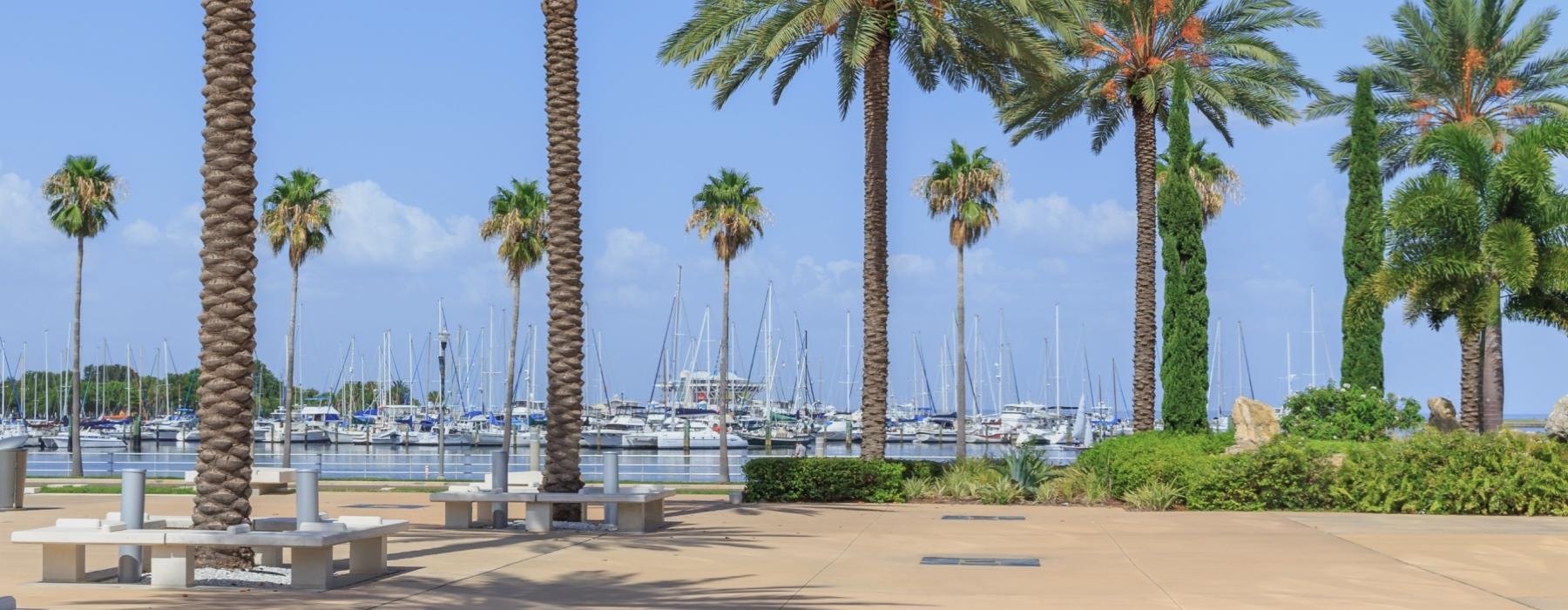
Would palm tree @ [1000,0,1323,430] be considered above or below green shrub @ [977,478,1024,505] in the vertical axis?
above

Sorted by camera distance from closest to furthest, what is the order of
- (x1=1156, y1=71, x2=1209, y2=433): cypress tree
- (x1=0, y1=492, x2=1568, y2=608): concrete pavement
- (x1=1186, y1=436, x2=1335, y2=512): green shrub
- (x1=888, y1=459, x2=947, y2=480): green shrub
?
(x1=0, y1=492, x2=1568, y2=608): concrete pavement
(x1=1186, y1=436, x2=1335, y2=512): green shrub
(x1=888, y1=459, x2=947, y2=480): green shrub
(x1=1156, y1=71, x2=1209, y2=433): cypress tree

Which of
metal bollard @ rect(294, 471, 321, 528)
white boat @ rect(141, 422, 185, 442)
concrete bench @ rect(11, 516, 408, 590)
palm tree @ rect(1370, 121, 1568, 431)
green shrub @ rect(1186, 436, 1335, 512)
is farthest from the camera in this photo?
white boat @ rect(141, 422, 185, 442)

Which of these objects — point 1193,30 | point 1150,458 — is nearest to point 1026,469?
point 1150,458

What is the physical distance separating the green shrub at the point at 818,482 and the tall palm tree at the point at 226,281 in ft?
38.4

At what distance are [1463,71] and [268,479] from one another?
3314 cm

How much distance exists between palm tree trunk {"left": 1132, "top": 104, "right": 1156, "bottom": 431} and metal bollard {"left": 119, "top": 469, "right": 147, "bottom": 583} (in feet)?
84.3

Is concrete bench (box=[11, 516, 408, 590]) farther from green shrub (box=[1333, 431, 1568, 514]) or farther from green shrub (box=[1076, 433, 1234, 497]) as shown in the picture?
green shrub (box=[1333, 431, 1568, 514])

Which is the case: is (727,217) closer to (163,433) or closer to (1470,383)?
(1470,383)

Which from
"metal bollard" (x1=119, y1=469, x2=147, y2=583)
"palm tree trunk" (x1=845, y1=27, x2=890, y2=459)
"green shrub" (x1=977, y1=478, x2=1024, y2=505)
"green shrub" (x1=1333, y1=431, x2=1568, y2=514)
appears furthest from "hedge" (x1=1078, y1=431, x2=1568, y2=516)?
"metal bollard" (x1=119, y1=469, x2=147, y2=583)

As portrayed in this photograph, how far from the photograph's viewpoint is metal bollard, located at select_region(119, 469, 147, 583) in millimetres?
12523

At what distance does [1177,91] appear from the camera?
30.4 meters

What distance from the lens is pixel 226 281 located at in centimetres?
1350

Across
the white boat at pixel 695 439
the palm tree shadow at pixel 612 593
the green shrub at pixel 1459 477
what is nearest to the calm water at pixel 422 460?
the white boat at pixel 695 439

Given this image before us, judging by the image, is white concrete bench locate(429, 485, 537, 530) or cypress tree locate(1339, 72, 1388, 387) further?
cypress tree locate(1339, 72, 1388, 387)
